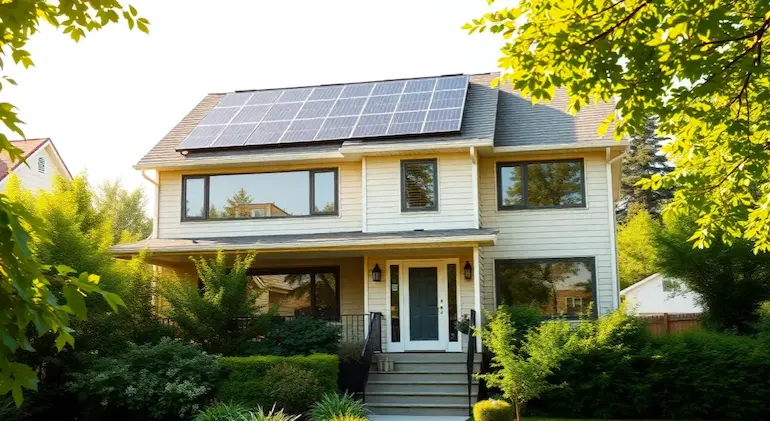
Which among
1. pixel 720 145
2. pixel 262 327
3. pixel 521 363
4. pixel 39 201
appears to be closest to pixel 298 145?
pixel 262 327

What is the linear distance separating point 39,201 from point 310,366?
597 cm

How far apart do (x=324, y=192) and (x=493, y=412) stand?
24.1ft

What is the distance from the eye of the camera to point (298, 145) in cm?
1705

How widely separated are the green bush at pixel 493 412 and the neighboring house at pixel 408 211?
335cm

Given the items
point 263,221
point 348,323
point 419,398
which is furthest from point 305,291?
point 419,398

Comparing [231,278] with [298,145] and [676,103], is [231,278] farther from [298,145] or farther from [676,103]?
[676,103]

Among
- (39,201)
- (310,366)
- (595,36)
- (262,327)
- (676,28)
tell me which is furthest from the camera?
(262,327)

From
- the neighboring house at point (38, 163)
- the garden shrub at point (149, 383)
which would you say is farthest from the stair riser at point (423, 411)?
the neighboring house at point (38, 163)

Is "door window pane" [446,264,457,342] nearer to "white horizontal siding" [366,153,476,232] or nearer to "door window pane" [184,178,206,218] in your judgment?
"white horizontal siding" [366,153,476,232]

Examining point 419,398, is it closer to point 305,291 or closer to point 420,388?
point 420,388

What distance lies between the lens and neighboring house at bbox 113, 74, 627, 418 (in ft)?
51.8

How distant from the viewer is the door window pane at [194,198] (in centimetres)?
1733

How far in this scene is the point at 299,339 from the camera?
46.2 ft

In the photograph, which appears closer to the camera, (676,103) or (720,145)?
(676,103)
